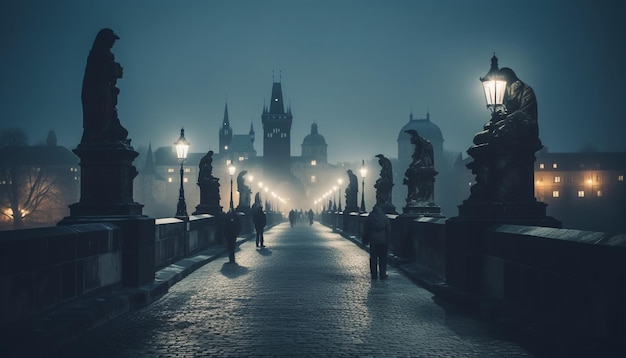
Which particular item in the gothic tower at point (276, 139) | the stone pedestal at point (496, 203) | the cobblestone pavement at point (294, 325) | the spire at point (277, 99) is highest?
the spire at point (277, 99)

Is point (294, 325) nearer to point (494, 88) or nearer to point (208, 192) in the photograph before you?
point (494, 88)

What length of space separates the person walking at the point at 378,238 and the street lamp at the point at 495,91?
486 centimetres

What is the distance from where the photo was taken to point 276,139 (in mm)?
155125

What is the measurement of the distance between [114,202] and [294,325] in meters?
4.31

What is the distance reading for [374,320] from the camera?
874 centimetres

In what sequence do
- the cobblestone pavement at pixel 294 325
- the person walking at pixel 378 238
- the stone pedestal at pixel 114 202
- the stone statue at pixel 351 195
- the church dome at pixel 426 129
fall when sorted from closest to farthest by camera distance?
the cobblestone pavement at pixel 294 325 → the stone pedestal at pixel 114 202 → the person walking at pixel 378 238 → the stone statue at pixel 351 195 → the church dome at pixel 426 129

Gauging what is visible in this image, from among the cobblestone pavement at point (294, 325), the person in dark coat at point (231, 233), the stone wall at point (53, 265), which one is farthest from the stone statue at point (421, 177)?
the stone wall at point (53, 265)

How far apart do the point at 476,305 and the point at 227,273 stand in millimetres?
7696

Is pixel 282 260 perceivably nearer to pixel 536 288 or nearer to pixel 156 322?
pixel 156 322

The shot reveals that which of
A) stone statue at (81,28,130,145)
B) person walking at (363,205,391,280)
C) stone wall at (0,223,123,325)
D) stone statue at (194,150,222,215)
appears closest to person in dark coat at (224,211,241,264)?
person walking at (363,205,391,280)

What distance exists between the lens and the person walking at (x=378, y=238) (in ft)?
47.0

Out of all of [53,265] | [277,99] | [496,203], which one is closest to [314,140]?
[277,99]

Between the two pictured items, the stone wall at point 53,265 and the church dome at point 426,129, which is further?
the church dome at point 426,129

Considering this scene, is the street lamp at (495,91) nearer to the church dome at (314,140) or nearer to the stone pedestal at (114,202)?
the stone pedestal at (114,202)
